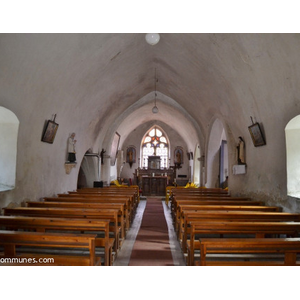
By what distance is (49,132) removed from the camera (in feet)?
26.9

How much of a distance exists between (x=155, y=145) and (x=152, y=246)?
58.7 feet

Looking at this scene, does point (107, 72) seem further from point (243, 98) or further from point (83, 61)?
point (243, 98)

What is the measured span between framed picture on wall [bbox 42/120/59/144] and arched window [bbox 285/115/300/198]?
5.91m

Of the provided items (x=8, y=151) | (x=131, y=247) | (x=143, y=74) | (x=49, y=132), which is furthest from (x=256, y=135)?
(x=8, y=151)

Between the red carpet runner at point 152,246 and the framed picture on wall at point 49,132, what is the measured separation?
357 centimetres

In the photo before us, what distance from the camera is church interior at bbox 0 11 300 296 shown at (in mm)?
5988

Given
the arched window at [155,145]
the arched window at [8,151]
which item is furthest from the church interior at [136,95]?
the arched window at [155,145]

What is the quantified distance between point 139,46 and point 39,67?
393 centimetres

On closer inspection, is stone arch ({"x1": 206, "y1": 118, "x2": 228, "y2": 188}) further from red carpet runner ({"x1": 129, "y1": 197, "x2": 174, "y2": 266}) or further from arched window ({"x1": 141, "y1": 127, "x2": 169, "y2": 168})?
arched window ({"x1": 141, "y1": 127, "x2": 169, "y2": 168})

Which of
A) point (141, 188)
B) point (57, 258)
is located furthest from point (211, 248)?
point (141, 188)

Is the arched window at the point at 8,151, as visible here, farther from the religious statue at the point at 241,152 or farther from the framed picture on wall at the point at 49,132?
the religious statue at the point at 241,152

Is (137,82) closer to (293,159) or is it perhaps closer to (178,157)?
(293,159)

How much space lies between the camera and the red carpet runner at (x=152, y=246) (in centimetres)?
521

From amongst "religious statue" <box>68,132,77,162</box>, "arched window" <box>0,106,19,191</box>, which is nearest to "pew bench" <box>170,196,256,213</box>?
"religious statue" <box>68,132,77,162</box>
